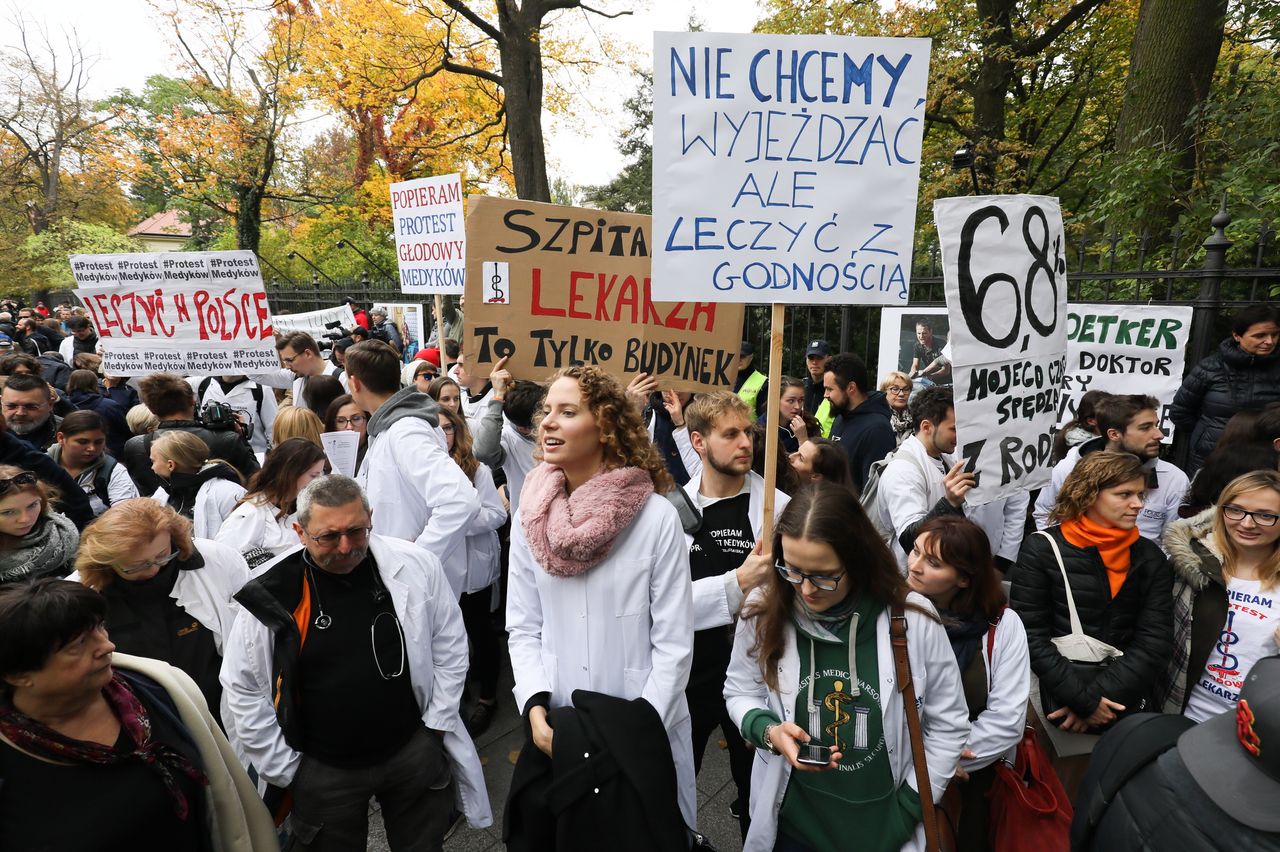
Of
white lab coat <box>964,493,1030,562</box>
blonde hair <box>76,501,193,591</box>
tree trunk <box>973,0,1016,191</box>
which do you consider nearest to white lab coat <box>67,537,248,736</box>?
blonde hair <box>76,501,193,591</box>

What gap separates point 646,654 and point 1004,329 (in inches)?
80.5

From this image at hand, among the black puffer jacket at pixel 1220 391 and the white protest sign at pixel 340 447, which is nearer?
the white protest sign at pixel 340 447

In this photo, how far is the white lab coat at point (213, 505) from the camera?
11.7 ft

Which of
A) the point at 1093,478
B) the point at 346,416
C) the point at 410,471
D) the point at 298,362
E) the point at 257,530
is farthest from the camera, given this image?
the point at 298,362

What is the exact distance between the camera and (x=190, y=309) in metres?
5.28

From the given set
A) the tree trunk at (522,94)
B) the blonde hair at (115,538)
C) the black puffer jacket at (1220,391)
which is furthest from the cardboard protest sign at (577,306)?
the tree trunk at (522,94)

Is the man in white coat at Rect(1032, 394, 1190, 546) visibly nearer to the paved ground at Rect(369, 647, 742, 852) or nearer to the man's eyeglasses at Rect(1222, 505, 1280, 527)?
the man's eyeglasses at Rect(1222, 505, 1280, 527)

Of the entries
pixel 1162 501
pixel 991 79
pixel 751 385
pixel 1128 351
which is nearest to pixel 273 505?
pixel 751 385

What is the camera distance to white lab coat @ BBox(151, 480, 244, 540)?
355 centimetres

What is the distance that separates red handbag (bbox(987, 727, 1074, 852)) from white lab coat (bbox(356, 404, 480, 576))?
2309 millimetres

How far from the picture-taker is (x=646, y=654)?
2.22 meters

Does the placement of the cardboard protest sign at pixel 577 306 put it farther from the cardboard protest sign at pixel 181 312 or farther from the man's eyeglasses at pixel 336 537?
the cardboard protest sign at pixel 181 312

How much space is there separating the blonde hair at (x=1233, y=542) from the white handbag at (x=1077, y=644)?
0.50 metres

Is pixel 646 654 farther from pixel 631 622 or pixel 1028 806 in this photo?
pixel 1028 806
